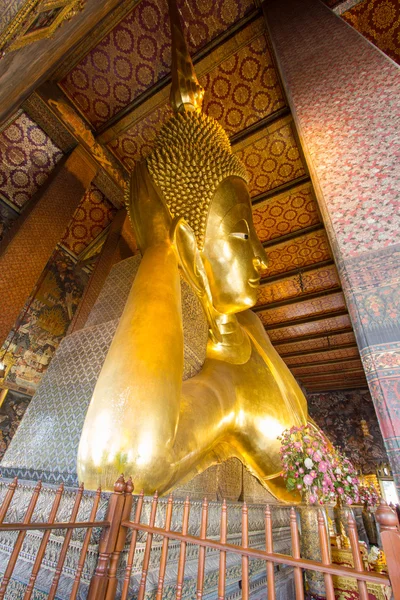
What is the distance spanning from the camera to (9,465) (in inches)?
64.6

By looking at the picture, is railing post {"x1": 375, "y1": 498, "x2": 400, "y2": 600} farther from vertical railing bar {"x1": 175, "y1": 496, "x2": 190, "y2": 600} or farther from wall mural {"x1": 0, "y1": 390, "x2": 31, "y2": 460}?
wall mural {"x1": 0, "y1": 390, "x2": 31, "y2": 460}

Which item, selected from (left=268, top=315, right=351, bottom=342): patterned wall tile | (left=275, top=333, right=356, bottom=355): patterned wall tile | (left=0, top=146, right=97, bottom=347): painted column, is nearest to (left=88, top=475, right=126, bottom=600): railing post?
(left=0, top=146, right=97, bottom=347): painted column

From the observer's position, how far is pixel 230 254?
2.11 m

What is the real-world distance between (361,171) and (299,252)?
3876 mm

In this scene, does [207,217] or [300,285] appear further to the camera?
[300,285]

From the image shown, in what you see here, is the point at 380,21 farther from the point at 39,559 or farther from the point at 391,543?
the point at 39,559

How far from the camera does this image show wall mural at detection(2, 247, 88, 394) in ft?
13.4

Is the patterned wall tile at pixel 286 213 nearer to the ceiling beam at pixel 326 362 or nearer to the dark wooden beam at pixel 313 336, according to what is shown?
the dark wooden beam at pixel 313 336

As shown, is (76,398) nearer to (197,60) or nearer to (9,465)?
(9,465)

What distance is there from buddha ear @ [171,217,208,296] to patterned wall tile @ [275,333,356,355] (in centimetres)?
593

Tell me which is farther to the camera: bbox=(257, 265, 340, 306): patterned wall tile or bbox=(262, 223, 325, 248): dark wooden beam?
bbox=(257, 265, 340, 306): patterned wall tile

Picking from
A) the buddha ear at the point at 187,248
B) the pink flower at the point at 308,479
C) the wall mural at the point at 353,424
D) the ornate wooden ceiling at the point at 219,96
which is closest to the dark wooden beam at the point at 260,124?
the ornate wooden ceiling at the point at 219,96

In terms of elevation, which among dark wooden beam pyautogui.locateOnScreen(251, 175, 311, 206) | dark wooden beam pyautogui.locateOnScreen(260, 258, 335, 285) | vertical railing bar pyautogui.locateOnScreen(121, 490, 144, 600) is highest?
dark wooden beam pyautogui.locateOnScreen(251, 175, 311, 206)

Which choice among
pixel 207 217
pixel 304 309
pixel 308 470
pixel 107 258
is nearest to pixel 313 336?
pixel 304 309
